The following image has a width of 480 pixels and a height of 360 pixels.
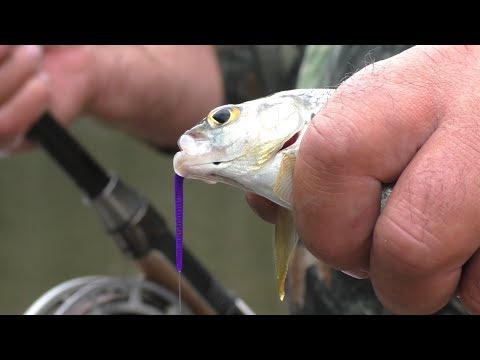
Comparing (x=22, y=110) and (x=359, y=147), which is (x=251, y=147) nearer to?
(x=359, y=147)

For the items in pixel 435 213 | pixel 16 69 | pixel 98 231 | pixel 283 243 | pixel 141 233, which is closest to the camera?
pixel 435 213

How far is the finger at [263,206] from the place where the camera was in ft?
2.67

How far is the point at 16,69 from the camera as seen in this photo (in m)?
1.33

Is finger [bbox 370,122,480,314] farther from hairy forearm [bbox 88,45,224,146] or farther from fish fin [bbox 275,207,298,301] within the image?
hairy forearm [bbox 88,45,224,146]

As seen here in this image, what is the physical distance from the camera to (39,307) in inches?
42.5

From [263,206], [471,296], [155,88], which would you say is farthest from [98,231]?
[471,296]

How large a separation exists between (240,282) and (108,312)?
3529 millimetres

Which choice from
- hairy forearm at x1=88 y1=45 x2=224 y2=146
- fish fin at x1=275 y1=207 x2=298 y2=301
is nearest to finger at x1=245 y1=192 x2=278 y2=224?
fish fin at x1=275 y1=207 x2=298 y2=301

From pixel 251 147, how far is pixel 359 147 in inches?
4.7

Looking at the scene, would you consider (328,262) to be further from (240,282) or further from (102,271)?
(102,271)

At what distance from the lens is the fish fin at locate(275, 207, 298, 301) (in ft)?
2.53

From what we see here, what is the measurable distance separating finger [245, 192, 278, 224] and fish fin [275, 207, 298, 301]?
23 millimetres

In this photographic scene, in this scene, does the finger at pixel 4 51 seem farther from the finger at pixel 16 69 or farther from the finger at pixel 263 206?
the finger at pixel 263 206
